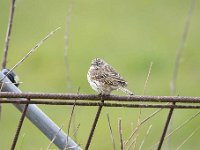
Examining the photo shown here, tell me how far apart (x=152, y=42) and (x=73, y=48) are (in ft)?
3.11

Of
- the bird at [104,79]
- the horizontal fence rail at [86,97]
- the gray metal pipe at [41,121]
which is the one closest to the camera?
the horizontal fence rail at [86,97]

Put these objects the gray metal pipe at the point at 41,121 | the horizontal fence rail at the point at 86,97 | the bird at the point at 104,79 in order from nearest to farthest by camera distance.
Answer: the horizontal fence rail at the point at 86,97
the gray metal pipe at the point at 41,121
the bird at the point at 104,79

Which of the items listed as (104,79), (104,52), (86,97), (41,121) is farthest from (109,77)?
(104,52)

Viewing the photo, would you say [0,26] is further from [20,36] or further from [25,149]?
[25,149]

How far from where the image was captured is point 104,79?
4453 millimetres

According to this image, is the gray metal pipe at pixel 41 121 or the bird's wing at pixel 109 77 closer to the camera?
the gray metal pipe at pixel 41 121

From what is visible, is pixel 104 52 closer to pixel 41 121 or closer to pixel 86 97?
pixel 41 121

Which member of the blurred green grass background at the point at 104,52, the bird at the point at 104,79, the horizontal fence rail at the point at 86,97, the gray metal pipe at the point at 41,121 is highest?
the horizontal fence rail at the point at 86,97

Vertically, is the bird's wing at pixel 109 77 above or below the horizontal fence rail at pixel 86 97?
below

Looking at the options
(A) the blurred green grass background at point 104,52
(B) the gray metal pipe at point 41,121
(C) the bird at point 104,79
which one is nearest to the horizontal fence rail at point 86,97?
(B) the gray metal pipe at point 41,121

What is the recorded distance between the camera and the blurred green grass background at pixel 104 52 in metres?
8.19

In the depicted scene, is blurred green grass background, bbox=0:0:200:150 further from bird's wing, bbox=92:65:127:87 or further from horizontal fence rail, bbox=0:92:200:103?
horizontal fence rail, bbox=0:92:200:103

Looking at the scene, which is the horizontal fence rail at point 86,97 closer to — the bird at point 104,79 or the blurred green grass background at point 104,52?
the bird at point 104,79

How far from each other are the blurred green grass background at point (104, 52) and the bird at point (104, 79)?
295 centimetres
